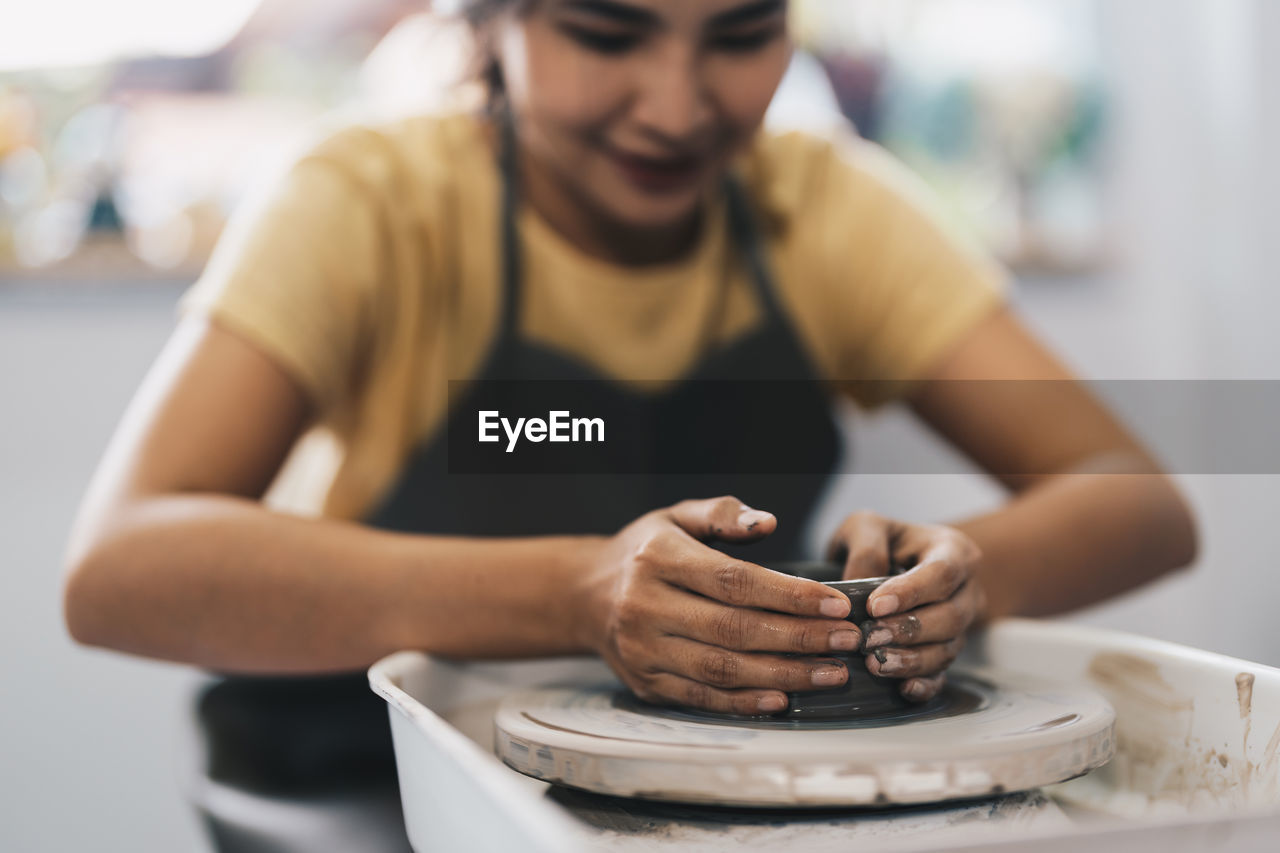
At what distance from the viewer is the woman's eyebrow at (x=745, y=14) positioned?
580 mm

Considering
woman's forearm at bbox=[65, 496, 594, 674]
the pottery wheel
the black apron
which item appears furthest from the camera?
the black apron

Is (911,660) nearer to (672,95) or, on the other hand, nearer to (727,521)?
(727,521)

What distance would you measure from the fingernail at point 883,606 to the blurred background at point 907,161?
2.16 ft

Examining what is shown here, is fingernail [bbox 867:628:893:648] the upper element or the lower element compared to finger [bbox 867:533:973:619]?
lower

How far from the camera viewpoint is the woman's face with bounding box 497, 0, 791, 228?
0.58 m

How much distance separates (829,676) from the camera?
0.32 metres

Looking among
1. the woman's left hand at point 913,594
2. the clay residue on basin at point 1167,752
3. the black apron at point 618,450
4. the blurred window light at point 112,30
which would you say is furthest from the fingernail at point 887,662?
the blurred window light at point 112,30

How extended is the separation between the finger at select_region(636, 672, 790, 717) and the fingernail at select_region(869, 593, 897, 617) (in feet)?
0.13

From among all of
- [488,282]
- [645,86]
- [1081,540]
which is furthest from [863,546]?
[488,282]

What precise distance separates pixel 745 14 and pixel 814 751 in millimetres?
451

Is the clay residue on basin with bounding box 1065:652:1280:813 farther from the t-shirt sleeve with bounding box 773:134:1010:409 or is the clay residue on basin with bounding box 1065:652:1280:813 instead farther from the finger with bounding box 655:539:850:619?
the t-shirt sleeve with bounding box 773:134:1010:409

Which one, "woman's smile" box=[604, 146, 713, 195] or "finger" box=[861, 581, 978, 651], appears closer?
"finger" box=[861, 581, 978, 651]

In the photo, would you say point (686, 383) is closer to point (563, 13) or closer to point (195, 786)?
point (563, 13)

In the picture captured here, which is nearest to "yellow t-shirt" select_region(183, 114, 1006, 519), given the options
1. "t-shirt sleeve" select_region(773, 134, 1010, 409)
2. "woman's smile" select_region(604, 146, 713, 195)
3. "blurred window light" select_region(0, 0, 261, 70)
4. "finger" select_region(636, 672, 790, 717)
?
"t-shirt sleeve" select_region(773, 134, 1010, 409)
